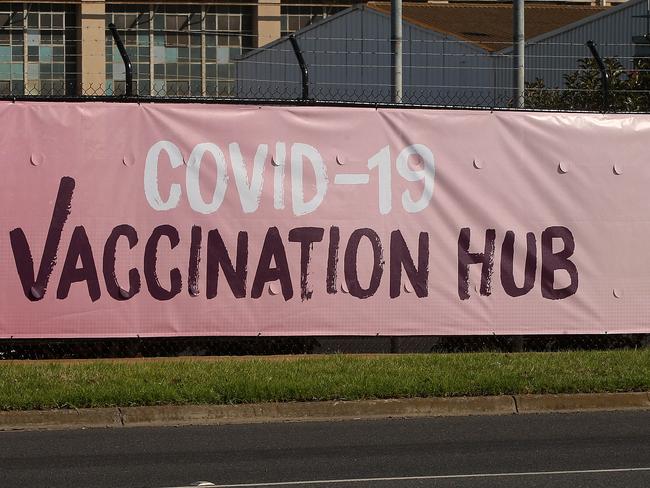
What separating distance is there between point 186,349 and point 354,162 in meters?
2.38

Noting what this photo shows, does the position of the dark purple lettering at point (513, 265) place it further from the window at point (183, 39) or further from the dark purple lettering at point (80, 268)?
the window at point (183, 39)

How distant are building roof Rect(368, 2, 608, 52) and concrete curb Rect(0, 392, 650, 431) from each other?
2862 centimetres

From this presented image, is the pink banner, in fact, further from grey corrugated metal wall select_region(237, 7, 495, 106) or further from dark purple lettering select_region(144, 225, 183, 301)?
grey corrugated metal wall select_region(237, 7, 495, 106)

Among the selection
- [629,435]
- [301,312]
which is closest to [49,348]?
[301,312]

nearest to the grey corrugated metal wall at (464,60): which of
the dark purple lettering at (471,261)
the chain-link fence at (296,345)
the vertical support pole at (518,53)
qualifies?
the vertical support pole at (518,53)

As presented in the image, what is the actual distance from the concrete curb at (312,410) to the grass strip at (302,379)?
0.11 meters

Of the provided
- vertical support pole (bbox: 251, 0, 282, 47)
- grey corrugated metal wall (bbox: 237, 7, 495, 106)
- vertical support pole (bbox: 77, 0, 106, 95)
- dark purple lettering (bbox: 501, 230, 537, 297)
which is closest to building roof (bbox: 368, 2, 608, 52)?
grey corrugated metal wall (bbox: 237, 7, 495, 106)

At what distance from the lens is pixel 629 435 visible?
963 cm

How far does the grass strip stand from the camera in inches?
406

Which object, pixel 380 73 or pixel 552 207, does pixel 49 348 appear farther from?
pixel 380 73

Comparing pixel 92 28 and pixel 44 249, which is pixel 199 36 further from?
pixel 44 249

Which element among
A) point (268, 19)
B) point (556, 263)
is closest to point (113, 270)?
point (556, 263)

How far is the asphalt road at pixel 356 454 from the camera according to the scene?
809cm

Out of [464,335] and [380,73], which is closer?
[464,335]
